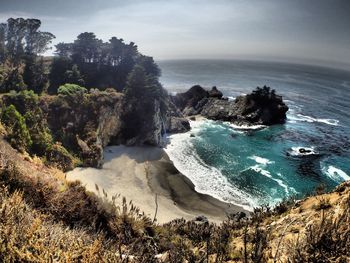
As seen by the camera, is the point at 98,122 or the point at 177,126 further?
the point at 177,126

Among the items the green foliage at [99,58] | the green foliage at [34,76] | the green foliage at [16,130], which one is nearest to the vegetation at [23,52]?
the green foliage at [34,76]

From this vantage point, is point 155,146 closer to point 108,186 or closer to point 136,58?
point 108,186

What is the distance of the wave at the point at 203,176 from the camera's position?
108ft

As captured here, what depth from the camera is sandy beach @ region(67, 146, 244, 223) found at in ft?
96.9

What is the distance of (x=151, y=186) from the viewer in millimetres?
34312

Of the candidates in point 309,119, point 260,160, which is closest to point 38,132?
point 260,160

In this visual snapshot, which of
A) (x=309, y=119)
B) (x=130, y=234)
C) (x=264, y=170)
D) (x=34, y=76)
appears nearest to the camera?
(x=130, y=234)

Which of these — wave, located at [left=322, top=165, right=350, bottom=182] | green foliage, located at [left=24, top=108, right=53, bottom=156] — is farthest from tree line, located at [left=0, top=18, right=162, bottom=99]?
wave, located at [left=322, top=165, right=350, bottom=182]

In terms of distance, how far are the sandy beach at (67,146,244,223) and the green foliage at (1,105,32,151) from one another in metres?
6.02

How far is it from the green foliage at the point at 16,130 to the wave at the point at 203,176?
2035 cm

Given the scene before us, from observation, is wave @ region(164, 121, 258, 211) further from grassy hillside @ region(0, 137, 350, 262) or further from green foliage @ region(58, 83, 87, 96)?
green foliage @ region(58, 83, 87, 96)

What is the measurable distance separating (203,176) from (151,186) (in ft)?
26.1

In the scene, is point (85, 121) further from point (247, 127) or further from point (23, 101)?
Answer: point (247, 127)

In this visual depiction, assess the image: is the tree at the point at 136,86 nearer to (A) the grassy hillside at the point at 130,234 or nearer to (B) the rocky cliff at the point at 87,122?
(B) the rocky cliff at the point at 87,122
